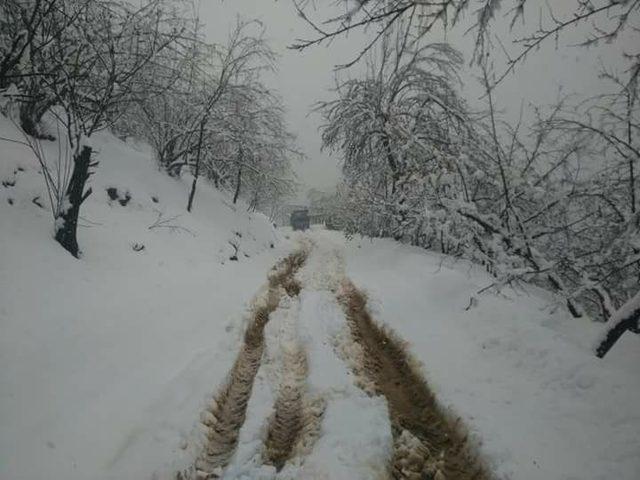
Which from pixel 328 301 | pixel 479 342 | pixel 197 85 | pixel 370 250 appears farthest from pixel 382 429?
pixel 197 85

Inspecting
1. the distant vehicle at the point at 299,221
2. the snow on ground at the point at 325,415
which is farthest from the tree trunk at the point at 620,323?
the distant vehicle at the point at 299,221

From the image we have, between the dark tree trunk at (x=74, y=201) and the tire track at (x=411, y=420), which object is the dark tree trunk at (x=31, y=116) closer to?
the dark tree trunk at (x=74, y=201)

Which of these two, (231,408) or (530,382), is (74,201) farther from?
(530,382)

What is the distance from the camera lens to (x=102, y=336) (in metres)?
5.32

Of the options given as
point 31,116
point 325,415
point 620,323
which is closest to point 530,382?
point 620,323

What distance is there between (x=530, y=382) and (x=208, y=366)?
14.8 ft

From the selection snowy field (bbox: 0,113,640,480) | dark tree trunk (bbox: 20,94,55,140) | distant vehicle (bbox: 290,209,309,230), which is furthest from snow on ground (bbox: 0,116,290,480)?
distant vehicle (bbox: 290,209,309,230)

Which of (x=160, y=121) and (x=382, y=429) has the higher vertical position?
(x=160, y=121)

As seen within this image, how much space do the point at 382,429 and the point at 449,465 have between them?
76 cm

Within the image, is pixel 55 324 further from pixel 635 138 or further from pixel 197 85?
pixel 197 85

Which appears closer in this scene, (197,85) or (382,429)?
(382,429)

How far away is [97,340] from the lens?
520 cm

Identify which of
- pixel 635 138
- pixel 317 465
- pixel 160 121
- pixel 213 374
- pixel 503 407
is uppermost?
pixel 635 138

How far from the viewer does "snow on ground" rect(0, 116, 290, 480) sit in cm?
366
